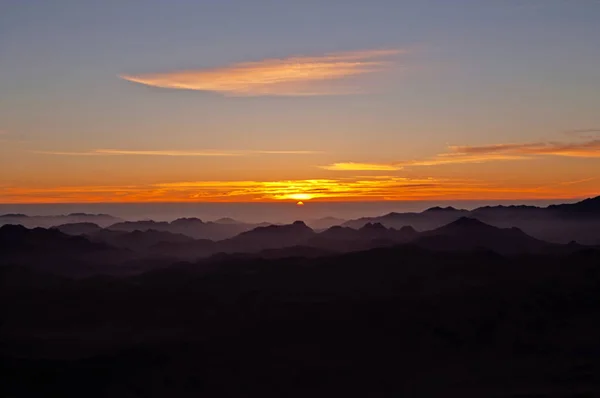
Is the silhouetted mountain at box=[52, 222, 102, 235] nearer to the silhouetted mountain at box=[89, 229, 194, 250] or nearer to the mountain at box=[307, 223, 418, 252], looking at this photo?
the silhouetted mountain at box=[89, 229, 194, 250]

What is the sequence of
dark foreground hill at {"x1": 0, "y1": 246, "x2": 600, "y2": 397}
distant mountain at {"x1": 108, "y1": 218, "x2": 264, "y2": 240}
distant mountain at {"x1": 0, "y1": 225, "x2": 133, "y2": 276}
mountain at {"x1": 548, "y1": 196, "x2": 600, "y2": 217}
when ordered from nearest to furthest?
dark foreground hill at {"x1": 0, "y1": 246, "x2": 600, "y2": 397}, distant mountain at {"x1": 0, "y1": 225, "x2": 133, "y2": 276}, mountain at {"x1": 548, "y1": 196, "x2": 600, "y2": 217}, distant mountain at {"x1": 108, "y1": 218, "x2": 264, "y2": 240}

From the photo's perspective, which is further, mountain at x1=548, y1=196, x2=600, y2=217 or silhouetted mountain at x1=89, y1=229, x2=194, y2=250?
mountain at x1=548, y1=196, x2=600, y2=217

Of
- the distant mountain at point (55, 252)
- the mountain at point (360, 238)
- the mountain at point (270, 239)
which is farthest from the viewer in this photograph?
the mountain at point (270, 239)

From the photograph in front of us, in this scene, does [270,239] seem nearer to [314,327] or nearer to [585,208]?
[314,327]

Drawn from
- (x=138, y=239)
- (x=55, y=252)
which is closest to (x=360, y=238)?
(x=138, y=239)

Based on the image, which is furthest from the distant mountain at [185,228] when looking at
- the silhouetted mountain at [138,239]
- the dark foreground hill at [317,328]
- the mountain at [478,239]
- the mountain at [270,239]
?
the dark foreground hill at [317,328]

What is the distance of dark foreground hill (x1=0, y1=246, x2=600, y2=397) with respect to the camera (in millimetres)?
41938

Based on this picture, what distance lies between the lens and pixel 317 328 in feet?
175

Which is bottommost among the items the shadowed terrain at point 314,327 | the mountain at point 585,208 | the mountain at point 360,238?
the shadowed terrain at point 314,327

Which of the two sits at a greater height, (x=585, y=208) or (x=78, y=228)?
(x=585, y=208)

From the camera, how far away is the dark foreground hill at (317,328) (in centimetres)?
4194

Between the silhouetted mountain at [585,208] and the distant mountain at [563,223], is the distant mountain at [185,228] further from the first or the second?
the silhouetted mountain at [585,208]

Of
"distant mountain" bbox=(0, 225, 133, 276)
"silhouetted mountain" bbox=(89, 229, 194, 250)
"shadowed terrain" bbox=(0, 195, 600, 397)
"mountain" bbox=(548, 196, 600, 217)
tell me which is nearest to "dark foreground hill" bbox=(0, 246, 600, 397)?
"shadowed terrain" bbox=(0, 195, 600, 397)

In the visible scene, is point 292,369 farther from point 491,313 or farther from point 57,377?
point 491,313
